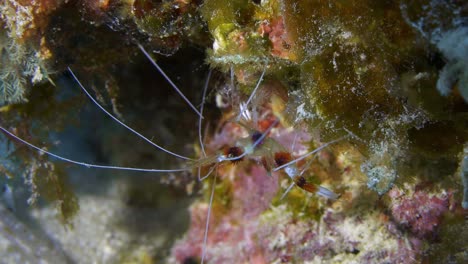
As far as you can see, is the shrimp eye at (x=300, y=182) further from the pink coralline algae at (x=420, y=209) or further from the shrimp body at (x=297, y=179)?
the pink coralline algae at (x=420, y=209)

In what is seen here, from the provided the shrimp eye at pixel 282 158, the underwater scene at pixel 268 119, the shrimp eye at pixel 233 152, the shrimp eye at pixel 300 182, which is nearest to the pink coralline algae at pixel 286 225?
the underwater scene at pixel 268 119

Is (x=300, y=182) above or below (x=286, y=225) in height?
above

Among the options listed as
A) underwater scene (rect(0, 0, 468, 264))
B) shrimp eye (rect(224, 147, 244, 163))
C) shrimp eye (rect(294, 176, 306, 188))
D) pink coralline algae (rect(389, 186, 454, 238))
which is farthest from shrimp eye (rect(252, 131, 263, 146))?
pink coralline algae (rect(389, 186, 454, 238))

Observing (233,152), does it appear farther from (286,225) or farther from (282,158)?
(286,225)

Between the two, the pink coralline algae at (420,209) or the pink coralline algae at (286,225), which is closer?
the pink coralline algae at (420,209)

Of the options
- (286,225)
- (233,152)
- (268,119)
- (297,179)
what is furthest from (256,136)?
(286,225)

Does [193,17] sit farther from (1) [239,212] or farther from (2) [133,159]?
(2) [133,159]
